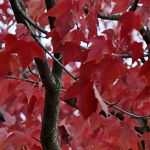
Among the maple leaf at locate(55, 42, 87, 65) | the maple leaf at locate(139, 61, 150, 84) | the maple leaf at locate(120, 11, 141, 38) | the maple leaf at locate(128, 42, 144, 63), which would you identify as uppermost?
the maple leaf at locate(120, 11, 141, 38)

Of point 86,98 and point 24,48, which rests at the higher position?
point 24,48

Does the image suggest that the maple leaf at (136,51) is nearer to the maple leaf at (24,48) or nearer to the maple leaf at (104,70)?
the maple leaf at (104,70)

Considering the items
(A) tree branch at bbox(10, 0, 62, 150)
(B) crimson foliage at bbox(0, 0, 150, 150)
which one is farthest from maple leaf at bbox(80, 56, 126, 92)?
(A) tree branch at bbox(10, 0, 62, 150)

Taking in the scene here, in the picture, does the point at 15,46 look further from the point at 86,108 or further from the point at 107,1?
the point at 107,1

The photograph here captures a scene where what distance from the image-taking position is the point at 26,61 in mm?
1119

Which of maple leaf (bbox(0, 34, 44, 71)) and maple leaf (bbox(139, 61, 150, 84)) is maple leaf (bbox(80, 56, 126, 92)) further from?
maple leaf (bbox(0, 34, 44, 71))

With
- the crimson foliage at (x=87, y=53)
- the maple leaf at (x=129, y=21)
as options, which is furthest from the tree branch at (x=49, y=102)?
the maple leaf at (x=129, y=21)

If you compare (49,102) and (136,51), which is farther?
(49,102)

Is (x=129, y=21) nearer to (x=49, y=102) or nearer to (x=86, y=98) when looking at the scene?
(x=86, y=98)

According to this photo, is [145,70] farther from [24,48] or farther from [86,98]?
[24,48]

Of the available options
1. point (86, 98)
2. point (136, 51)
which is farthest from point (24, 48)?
point (136, 51)

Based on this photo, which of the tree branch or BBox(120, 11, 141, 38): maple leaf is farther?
the tree branch

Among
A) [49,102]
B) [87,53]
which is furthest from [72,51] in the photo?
[49,102]

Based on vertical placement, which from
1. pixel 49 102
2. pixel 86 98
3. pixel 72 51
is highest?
pixel 72 51
